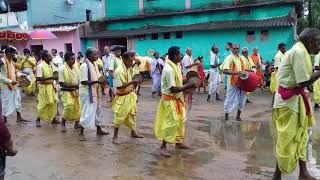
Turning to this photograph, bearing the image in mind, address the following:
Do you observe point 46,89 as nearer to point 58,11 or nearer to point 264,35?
point 264,35

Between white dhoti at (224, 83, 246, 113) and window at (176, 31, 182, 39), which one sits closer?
white dhoti at (224, 83, 246, 113)

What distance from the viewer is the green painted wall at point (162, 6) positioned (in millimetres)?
24947

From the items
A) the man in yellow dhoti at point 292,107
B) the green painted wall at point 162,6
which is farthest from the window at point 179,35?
the man in yellow dhoti at point 292,107

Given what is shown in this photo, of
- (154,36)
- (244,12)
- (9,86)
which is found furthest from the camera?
(154,36)

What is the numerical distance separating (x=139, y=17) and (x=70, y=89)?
57.9 feet

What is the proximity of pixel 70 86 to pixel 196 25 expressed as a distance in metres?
15.2

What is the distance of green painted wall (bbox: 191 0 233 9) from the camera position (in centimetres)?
2293

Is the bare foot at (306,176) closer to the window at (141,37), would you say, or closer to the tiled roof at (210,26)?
the tiled roof at (210,26)

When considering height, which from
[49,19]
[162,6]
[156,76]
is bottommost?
[156,76]

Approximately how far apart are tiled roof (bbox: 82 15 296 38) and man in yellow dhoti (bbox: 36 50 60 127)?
41.7 feet

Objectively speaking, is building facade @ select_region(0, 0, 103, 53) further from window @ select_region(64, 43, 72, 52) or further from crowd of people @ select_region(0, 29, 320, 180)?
crowd of people @ select_region(0, 29, 320, 180)

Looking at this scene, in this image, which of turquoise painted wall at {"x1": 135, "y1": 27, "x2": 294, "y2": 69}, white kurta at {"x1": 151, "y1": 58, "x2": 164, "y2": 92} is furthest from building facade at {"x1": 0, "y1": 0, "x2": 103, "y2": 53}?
white kurta at {"x1": 151, "y1": 58, "x2": 164, "y2": 92}

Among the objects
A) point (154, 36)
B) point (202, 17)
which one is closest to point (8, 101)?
point (202, 17)

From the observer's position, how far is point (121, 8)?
90.7 ft
